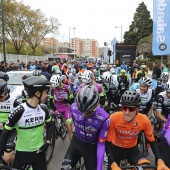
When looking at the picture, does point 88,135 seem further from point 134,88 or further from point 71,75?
point 71,75

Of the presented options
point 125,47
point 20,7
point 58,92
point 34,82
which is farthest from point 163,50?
point 20,7

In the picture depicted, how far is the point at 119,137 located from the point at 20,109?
1428 millimetres

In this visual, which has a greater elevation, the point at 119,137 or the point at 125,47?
the point at 125,47

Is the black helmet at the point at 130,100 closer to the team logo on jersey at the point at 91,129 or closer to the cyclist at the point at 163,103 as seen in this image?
the team logo on jersey at the point at 91,129

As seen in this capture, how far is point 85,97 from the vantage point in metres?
2.89

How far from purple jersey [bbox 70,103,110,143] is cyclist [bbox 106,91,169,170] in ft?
0.43

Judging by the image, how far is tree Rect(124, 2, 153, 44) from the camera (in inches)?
2514

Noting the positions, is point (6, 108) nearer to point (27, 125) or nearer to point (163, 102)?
point (27, 125)

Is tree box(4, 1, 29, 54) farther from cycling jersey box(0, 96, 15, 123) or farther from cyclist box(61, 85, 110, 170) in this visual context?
cyclist box(61, 85, 110, 170)

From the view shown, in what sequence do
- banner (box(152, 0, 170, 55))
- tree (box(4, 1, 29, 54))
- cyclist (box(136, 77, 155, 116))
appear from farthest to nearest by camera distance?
tree (box(4, 1, 29, 54)) < banner (box(152, 0, 170, 55)) < cyclist (box(136, 77, 155, 116))

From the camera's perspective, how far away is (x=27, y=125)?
2994 millimetres

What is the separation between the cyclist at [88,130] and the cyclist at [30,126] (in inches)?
15.5

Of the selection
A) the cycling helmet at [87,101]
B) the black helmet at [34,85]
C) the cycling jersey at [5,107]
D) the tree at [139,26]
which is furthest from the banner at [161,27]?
the tree at [139,26]

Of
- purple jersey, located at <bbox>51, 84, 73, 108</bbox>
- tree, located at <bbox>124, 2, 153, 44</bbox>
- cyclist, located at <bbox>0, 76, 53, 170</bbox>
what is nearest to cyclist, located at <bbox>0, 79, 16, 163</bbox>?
cyclist, located at <bbox>0, 76, 53, 170</bbox>
